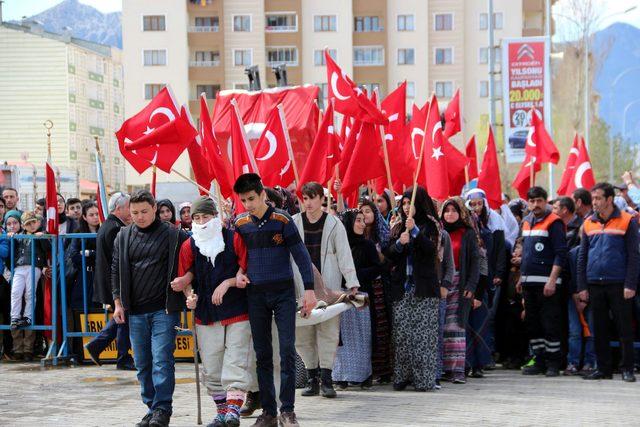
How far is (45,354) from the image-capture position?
1573 centimetres

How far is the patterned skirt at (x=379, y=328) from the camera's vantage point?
12.5 metres

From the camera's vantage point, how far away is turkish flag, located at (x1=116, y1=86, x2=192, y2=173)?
1302 centimetres

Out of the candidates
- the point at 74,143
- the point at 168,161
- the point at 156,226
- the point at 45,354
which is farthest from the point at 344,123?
the point at 74,143

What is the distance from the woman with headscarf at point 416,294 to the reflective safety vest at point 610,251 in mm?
1971

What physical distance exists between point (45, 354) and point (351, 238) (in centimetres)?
548

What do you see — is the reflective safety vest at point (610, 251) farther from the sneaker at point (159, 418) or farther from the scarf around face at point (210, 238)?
the sneaker at point (159, 418)

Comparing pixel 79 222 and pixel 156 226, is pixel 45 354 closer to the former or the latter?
pixel 79 222

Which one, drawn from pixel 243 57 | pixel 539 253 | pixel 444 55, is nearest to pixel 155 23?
pixel 243 57

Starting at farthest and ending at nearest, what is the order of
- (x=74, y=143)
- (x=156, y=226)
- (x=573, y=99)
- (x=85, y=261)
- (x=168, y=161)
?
1. (x=74, y=143)
2. (x=573, y=99)
3. (x=85, y=261)
4. (x=168, y=161)
5. (x=156, y=226)

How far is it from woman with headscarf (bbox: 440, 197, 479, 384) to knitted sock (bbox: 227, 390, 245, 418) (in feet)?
12.4

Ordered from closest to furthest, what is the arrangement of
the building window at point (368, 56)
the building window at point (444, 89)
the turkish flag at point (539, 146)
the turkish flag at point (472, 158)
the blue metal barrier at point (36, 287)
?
1. the blue metal barrier at point (36, 287)
2. the turkish flag at point (539, 146)
3. the turkish flag at point (472, 158)
4. the building window at point (444, 89)
5. the building window at point (368, 56)

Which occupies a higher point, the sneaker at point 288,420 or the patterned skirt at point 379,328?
the patterned skirt at point 379,328

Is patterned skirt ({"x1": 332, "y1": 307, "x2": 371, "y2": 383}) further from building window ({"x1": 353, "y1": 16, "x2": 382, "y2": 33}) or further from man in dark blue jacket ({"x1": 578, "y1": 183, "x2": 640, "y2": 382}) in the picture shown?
building window ({"x1": 353, "y1": 16, "x2": 382, "y2": 33})

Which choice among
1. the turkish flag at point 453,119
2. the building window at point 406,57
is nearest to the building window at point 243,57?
the building window at point 406,57
